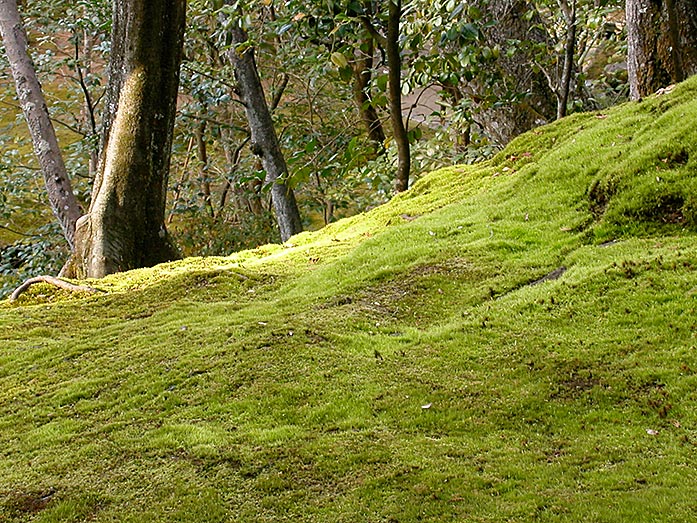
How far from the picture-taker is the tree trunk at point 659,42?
5.00m

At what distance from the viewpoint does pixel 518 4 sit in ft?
24.9

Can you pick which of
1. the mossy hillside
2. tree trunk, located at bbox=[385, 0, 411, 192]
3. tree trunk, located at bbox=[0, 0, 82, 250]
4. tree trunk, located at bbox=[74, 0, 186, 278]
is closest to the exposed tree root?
the mossy hillside

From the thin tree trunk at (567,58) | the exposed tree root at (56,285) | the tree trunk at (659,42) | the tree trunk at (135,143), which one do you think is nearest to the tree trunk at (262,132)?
the tree trunk at (135,143)

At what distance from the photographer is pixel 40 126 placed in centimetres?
937

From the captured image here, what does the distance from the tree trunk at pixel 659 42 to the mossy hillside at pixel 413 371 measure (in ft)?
1.42

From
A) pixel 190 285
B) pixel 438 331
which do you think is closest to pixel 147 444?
pixel 438 331

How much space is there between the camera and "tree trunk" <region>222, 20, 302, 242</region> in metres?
9.57

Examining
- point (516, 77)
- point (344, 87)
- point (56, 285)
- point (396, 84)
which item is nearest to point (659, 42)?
point (396, 84)

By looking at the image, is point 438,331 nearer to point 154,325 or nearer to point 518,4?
point 154,325

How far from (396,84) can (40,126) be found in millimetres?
5067

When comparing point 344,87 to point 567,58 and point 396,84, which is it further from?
point 567,58

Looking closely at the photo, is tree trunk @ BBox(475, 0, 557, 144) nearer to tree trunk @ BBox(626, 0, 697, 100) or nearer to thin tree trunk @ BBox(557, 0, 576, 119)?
thin tree trunk @ BBox(557, 0, 576, 119)

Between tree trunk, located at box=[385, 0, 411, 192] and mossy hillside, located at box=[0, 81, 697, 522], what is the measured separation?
6.07 feet

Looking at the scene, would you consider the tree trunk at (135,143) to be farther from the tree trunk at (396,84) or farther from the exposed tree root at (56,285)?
the tree trunk at (396,84)
